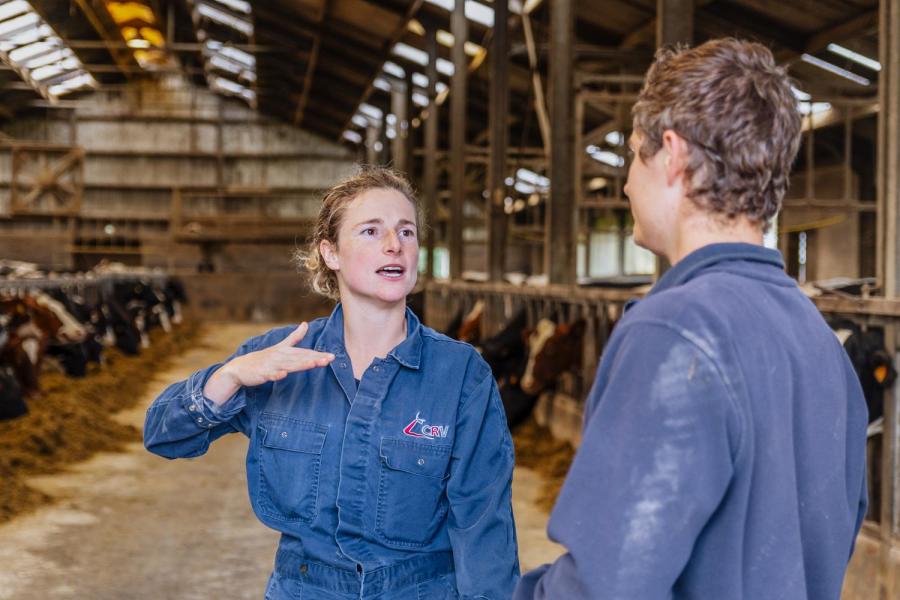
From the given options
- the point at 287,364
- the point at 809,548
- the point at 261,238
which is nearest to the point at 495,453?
the point at 287,364

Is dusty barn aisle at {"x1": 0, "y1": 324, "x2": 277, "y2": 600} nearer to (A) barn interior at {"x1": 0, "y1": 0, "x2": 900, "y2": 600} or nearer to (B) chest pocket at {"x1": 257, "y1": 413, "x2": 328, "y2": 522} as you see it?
(A) barn interior at {"x1": 0, "y1": 0, "x2": 900, "y2": 600}

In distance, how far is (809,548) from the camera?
56.0 inches

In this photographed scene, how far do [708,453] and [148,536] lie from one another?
549cm

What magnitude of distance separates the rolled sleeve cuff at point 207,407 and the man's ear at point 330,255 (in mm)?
340

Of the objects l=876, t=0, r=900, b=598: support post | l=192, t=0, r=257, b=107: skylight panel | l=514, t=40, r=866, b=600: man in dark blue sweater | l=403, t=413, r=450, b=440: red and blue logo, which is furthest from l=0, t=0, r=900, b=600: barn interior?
l=403, t=413, r=450, b=440: red and blue logo

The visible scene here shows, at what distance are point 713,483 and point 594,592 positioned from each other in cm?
18

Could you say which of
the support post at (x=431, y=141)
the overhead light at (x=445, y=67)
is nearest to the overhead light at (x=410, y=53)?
the overhead light at (x=445, y=67)

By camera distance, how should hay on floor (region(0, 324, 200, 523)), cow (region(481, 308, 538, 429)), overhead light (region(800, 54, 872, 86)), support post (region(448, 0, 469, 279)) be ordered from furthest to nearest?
support post (region(448, 0, 469, 279)) < overhead light (region(800, 54, 872, 86)) < cow (region(481, 308, 538, 429)) < hay on floor (region(0, 324, 200, 523))

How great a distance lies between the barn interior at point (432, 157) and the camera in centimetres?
723

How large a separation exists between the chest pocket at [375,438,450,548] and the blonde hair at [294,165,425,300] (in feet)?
1.59

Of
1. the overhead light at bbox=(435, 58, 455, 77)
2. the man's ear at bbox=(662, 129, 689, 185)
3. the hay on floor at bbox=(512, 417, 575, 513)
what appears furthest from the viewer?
the overhead light at bbox=(435, 58, 455, 77)

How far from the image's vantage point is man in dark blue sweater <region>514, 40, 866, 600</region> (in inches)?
48.8

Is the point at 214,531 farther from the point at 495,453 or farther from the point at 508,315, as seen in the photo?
the point at 508,315

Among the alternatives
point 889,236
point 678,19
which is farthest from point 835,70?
point 889,236
